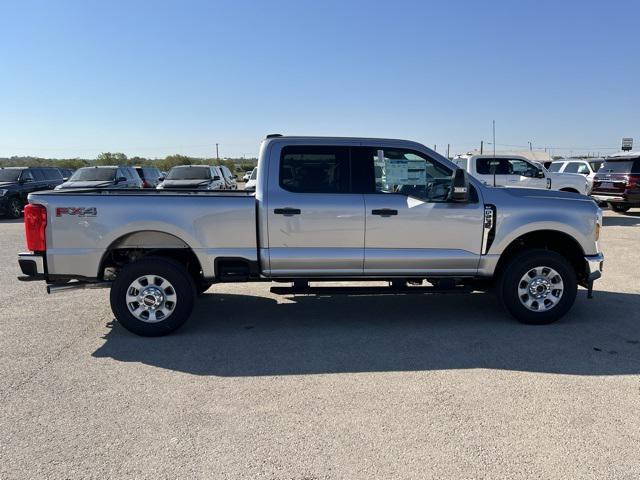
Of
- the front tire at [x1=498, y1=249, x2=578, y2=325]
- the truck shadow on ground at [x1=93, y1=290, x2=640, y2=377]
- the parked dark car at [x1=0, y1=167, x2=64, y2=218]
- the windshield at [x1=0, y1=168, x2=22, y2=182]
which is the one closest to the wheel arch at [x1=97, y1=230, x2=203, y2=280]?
the truck shadow on ground at [x1=93, y1=290, x2=640, y2=377]

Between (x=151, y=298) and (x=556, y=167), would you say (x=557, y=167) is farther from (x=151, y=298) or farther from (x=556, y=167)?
(x=151, y=298)

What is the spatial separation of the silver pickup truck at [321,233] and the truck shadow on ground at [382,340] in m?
0.35

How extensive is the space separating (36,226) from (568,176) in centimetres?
1535

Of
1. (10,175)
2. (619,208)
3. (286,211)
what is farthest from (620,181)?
(10,175)

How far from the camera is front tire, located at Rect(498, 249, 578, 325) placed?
5.30m

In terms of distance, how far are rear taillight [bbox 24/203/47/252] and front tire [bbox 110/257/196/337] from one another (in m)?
0.83

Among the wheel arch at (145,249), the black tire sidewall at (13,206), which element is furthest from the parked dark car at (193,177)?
the wheel arch at (145,249)

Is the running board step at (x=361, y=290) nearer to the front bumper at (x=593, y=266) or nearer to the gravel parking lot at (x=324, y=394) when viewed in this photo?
the gravel parking lot at (x=324, y=394)

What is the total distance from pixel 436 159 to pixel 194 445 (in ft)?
12.5

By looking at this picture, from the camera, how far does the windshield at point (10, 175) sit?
18.5m

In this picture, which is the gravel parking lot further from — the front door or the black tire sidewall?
the black tire sidewall

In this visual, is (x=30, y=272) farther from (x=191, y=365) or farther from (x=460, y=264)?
(x=460, y=264)

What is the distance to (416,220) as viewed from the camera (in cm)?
521

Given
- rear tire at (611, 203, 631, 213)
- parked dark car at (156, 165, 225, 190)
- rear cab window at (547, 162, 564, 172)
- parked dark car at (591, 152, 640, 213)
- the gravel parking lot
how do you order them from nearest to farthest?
the gravel parking lot < parked dark car at (156, 165, 225, 190) < parked dark car at (591, 152, 640, 213) < rear tire at (611, 203, 631, 213) < rear cab window at (547, 162, 564, 172)
